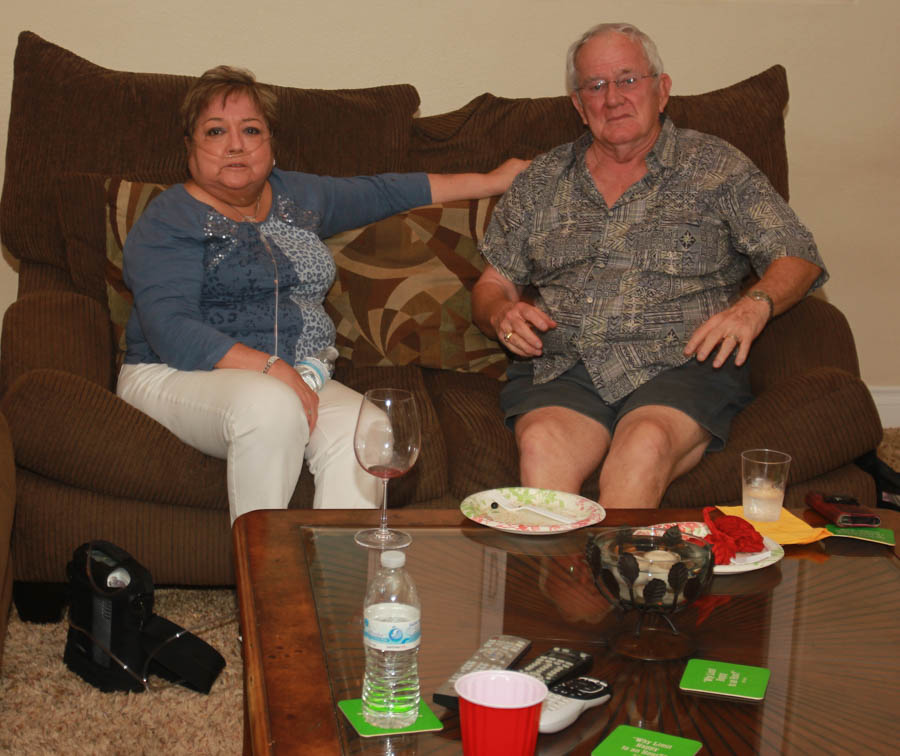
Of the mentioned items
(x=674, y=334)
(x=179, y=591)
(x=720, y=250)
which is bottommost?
(x=179, y=591)

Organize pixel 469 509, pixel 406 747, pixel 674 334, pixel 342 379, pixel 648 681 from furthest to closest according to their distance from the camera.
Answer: pixel 342 379 → pixel 674 334 → pixel 469 509 → pixel 648 681 → pixel 406 747

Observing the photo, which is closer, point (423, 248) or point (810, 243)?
point (810, 243)

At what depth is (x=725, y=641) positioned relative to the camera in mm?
1311

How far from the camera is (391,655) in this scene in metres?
1.11

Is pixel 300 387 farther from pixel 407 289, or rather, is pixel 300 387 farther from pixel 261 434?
pixel 407 289

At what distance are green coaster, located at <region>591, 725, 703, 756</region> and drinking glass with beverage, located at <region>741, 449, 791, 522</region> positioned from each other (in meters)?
0.63

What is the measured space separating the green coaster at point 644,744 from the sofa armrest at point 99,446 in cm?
125

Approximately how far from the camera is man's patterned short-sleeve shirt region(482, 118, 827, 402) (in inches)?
92.8

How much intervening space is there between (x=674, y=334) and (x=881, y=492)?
0.56 m

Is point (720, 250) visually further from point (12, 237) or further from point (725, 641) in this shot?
point (12, 237)

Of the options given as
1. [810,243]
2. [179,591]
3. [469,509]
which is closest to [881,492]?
[810,243]

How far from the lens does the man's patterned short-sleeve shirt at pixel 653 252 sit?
92.8 inches

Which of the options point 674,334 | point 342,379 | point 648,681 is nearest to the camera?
point 648,681

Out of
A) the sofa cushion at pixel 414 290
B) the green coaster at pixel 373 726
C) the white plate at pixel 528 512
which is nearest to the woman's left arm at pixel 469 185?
the sofa cushion at pixel 414 290
